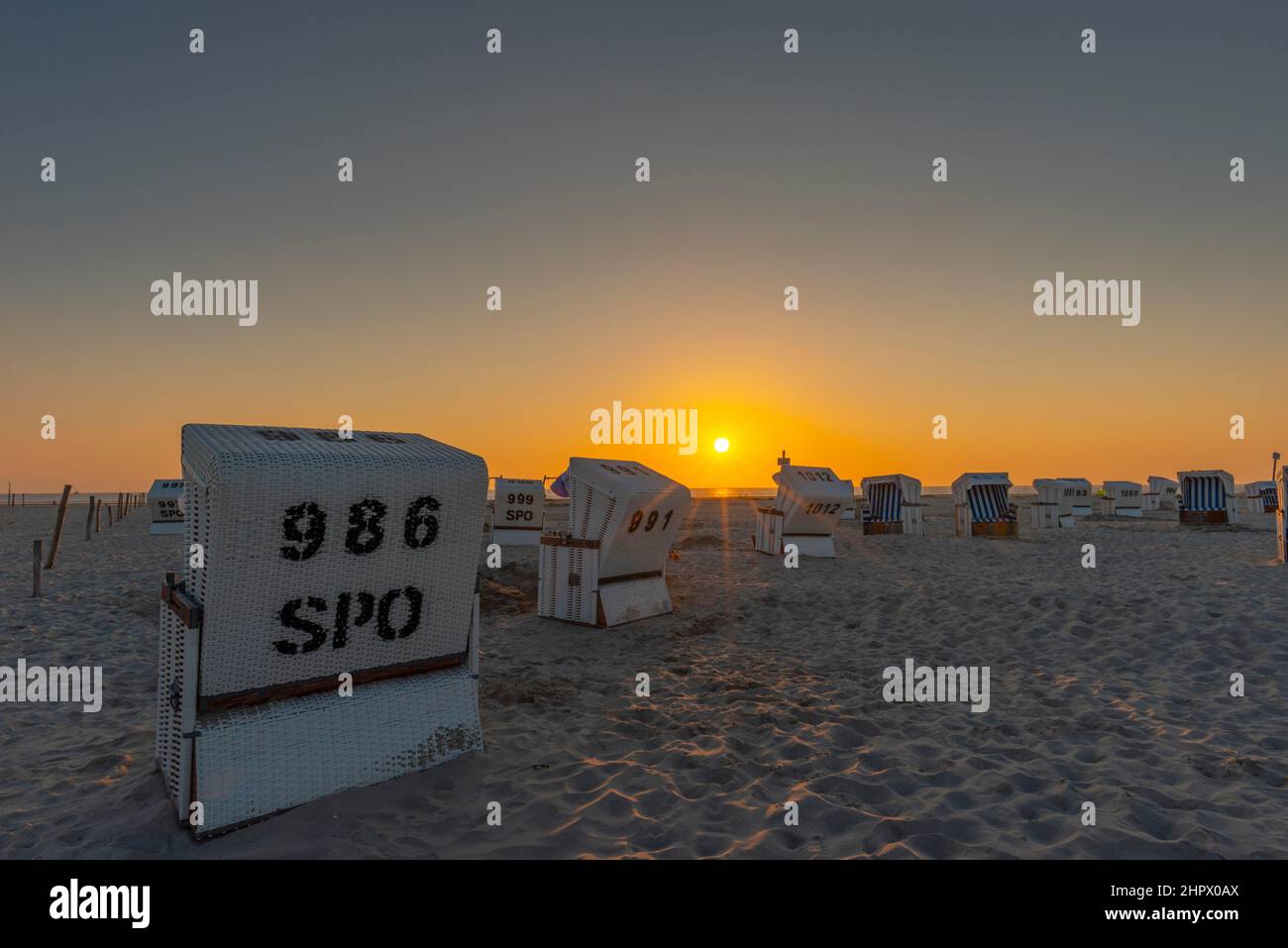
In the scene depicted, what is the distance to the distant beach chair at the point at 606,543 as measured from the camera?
1033cm

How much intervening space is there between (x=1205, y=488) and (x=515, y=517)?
1199 inches

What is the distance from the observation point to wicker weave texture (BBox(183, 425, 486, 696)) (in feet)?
13.4

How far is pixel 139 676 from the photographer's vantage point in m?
7.54

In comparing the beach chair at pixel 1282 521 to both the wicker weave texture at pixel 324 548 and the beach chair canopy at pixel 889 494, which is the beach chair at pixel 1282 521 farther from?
the wicker weave texture at pixel 324 548

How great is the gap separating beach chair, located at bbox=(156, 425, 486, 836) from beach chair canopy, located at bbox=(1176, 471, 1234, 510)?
35.5 metres

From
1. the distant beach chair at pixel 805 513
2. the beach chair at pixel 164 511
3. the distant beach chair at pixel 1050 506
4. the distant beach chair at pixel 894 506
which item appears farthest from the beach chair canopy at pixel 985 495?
the beach chair at pixel 164 511

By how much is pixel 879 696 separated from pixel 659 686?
2369mm

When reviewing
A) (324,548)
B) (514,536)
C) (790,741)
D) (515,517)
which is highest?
(324,548)

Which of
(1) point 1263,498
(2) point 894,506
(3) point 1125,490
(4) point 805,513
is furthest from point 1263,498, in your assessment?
(4) point 805,513

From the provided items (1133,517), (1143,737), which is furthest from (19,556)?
(1133,517)

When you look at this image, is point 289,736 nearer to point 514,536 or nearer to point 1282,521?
point 514,536

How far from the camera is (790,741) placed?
18.6 ft

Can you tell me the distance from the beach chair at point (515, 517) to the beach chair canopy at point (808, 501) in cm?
749
